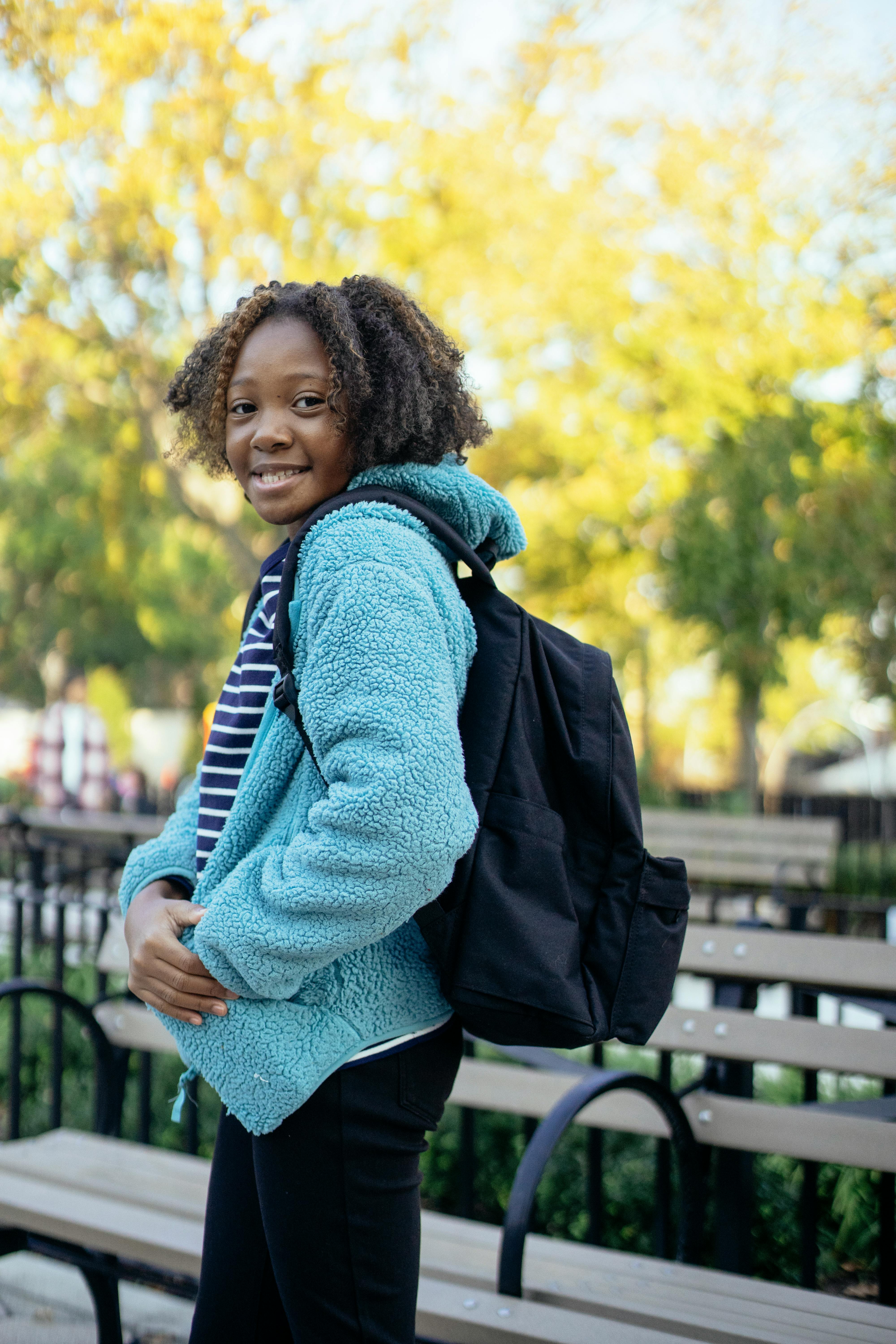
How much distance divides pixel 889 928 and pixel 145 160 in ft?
27.1

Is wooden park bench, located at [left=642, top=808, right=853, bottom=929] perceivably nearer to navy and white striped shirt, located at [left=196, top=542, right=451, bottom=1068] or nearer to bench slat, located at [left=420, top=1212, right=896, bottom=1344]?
bench slat, located at [left=420, top=1212, right=896, bottom=1344]

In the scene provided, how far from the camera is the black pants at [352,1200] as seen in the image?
1421 mm

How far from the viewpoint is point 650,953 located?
151 centimetres

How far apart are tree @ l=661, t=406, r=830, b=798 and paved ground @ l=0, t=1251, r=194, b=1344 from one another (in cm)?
805

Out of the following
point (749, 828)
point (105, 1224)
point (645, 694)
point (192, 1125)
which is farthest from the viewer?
point (645, 694)

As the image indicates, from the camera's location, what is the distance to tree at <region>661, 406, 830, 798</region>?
10.7 m

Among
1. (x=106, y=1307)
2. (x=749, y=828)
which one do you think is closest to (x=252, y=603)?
(x=106, y=1307)

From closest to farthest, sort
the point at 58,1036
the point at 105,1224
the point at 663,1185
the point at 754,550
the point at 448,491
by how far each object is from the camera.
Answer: the point at 448,491, the point at 105,1224, the point at 663,1185, the point at 58,1036, the point at 754,550

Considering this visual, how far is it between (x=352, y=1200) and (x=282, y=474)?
89cm

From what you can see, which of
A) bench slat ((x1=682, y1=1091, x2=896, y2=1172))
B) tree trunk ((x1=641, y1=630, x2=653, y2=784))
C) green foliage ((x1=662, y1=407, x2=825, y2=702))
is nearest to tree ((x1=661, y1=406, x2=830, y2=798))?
green foliage ((x1=662, y1=407, x2=825, y2=702))

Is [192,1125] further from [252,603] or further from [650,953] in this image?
[650,953]

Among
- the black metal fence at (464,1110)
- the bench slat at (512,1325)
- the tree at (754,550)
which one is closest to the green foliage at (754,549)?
the tree at (754,550)

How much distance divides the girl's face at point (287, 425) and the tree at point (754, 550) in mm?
9393

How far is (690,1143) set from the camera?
246 centimetres
